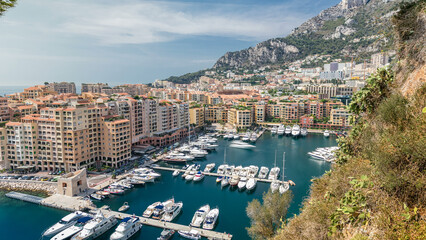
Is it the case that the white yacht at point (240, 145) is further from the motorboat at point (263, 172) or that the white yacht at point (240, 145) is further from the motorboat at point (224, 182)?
the motorboat at point (224, 182)

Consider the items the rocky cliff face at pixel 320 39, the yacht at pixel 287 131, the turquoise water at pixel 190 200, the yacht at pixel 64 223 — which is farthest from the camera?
the rocky cliff face at pixel 320 39

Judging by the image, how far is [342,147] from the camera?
529 cm

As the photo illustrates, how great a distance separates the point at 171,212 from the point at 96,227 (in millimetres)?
4161

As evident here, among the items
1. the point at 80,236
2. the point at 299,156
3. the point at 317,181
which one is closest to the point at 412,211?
the point at 317,181

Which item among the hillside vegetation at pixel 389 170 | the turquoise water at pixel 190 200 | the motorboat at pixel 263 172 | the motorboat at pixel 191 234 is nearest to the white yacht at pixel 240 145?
the turquoise water at pixel 190 200

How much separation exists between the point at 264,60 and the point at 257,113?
81720 millimetres

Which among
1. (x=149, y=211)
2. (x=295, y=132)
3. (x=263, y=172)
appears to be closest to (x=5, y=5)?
(x=149, y=211)

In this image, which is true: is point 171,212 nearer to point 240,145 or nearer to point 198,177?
point 198,177

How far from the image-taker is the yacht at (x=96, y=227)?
13.8m

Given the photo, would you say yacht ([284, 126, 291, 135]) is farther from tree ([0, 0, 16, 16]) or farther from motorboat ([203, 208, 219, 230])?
tree ([0, 0, 16, 16])

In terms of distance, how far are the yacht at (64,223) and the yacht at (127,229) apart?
3.02 meters

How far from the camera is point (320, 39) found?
116625 millimetres

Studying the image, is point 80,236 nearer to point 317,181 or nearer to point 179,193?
point 179,193

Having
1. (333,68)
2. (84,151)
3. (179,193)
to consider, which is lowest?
(179,193)
